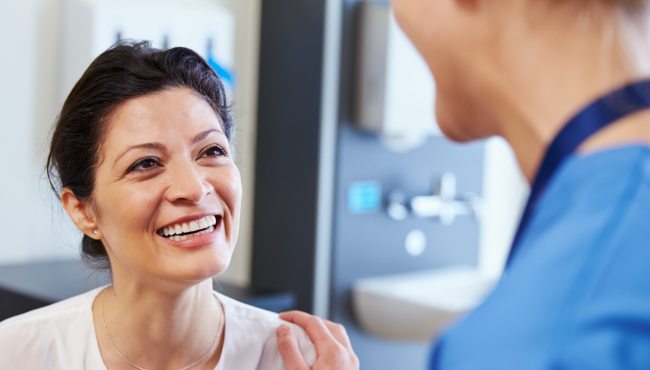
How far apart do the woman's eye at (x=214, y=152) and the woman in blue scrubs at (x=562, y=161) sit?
771 millimetres

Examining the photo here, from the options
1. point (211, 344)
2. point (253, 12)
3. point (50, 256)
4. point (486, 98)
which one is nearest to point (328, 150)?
point (253, 12)

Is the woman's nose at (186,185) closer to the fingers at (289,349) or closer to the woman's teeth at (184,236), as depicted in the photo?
the woman's teeth at (184,236)

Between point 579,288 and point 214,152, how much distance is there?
974 millimetres

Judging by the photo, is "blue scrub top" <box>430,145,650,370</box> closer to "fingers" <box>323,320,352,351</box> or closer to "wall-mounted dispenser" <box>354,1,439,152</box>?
"fingers" <box>323,320,352,351</box>

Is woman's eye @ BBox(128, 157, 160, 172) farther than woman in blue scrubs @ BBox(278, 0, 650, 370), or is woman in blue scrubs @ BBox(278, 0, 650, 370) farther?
woman's eye @ BBox(128, 157, 160, 172)

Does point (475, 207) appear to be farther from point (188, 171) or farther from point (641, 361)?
point (641, 361)

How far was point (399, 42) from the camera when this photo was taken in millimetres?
3121

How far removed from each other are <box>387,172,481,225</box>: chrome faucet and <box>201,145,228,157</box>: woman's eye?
5.87 feet

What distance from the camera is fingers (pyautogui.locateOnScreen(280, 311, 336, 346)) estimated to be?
1502 millimetres

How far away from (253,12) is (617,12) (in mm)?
2642

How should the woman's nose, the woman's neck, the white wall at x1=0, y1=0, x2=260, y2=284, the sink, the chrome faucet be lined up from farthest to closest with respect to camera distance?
the chrome faucet
the sink
the white wall at x1=0, y1=0, x2=260, y2=284
the woman's neck
the woman's nose

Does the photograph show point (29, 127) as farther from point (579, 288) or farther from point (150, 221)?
point (579, 288)

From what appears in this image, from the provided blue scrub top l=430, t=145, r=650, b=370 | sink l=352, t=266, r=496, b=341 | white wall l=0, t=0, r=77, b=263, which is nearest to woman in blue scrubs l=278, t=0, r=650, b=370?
blue scrub top l=430, t=145, r=650, b=370

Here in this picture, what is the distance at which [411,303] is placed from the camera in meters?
3.02
